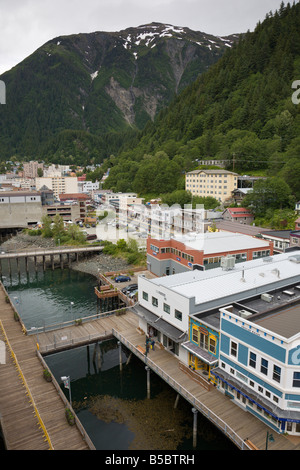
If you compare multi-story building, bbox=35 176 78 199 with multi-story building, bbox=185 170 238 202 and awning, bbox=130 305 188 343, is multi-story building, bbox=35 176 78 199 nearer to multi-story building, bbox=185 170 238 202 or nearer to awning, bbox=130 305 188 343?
multi-story building, bbox=185 170 238 202

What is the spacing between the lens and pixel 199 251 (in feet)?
138

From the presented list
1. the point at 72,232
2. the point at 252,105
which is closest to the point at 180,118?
the point at 252,105

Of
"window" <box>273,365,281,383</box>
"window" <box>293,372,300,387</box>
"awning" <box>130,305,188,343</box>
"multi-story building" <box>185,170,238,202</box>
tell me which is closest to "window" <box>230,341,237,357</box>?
"window" <box>273,365,281,383</box>

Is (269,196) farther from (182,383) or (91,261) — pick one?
(182,383)

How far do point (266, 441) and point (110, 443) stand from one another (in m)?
10.6

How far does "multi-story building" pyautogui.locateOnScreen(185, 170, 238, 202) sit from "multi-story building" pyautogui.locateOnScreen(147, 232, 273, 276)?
123 ft

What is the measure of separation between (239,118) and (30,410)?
12105 centimetres

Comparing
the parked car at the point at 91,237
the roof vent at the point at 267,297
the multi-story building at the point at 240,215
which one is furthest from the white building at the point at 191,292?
the parked car at the point at 91,237

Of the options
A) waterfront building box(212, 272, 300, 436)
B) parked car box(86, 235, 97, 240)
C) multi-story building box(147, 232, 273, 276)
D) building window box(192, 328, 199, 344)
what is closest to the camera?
waterfront building box(212, 272, 300, 436)

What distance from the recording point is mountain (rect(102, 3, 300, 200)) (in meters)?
102

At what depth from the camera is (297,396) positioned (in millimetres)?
18422

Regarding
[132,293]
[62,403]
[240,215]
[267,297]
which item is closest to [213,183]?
[240,215]

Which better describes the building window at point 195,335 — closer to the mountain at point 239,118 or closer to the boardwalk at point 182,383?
the boardwalk at point 182,383
